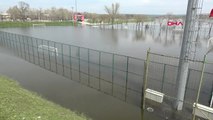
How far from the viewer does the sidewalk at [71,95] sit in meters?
8.82

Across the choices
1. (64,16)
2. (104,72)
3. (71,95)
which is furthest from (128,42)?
(64,16)

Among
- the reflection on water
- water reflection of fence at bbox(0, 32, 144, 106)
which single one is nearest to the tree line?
the reflection on water

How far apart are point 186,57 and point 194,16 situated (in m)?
1.93

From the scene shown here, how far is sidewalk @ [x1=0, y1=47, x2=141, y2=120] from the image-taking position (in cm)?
882

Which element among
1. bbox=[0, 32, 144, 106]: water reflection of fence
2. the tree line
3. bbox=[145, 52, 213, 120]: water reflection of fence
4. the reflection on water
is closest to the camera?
bbox=[145, 52, 213, 120]: water reflection of fence

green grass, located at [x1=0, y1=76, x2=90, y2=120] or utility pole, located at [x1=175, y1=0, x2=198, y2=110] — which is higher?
utility pole, located at [x1=175, y1=0, x2=198, y2=110]

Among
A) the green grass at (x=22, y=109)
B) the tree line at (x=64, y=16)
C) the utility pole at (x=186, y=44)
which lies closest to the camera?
the green grass at (x=22, y=109)

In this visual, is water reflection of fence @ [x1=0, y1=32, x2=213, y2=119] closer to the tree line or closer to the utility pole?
the utility pole

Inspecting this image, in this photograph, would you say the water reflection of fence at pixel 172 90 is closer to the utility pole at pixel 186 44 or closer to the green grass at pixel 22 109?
the utility pole at pixel 186 44

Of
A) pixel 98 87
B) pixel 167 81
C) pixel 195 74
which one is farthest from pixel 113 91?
pixel 195 74

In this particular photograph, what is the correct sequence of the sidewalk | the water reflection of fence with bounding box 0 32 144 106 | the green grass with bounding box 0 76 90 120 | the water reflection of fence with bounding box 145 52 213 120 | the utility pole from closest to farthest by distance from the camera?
the green grass with bounding box 0 76 90 120
the utility pole
the water reflection of fence with bounding box 145 52 213 120
the sidewalk
the water reflection of fence with bounding box 0 32 144 106

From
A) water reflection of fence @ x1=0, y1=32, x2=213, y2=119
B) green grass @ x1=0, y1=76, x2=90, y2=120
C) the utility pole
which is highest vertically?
the utility pole

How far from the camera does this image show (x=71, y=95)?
10484 mm

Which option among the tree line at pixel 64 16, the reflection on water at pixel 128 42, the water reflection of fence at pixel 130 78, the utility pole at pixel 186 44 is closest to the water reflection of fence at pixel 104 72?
the water reflection of fence at pixel 130 78
